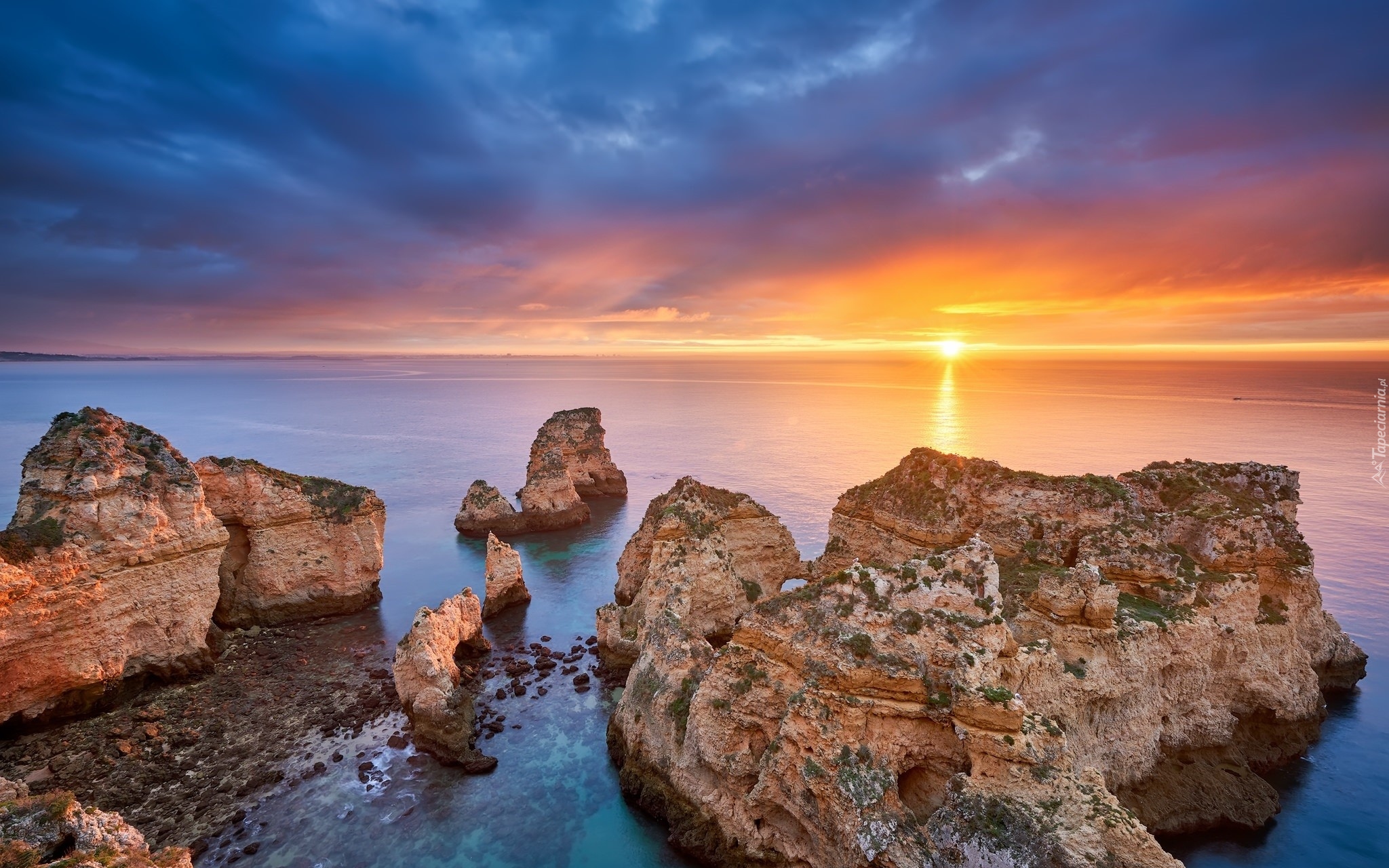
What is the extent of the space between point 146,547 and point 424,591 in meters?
15.2

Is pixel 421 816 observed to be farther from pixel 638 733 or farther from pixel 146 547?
pixel 146 547

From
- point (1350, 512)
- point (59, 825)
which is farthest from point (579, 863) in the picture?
point (1350, 512)

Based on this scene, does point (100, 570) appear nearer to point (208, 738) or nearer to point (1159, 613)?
point (208, 738)

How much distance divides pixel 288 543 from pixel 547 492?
21.6 meters

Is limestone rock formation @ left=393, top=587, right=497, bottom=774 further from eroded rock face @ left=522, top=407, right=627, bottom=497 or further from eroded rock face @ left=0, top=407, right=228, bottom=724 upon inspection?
eroded rock face @ left=522, top=407, right=627, bottom=497

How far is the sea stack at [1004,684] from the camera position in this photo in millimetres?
11680

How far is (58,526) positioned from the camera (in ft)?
65.5

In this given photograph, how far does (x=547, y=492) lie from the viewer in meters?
49.6

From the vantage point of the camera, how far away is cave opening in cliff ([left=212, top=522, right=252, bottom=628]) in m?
27.8

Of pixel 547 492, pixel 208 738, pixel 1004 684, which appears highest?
pixel 1004 684

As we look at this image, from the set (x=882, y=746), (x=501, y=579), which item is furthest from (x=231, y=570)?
(x=882, y=746)

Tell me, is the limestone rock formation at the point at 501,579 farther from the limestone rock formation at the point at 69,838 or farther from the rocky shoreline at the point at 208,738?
the limestone rock formation at the point at 69,838

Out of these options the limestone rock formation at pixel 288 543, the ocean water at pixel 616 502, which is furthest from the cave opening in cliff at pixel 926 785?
the limestone rock formation at pixel 288 543

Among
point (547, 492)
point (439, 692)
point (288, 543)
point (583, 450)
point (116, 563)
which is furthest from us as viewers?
point (583, 450)
